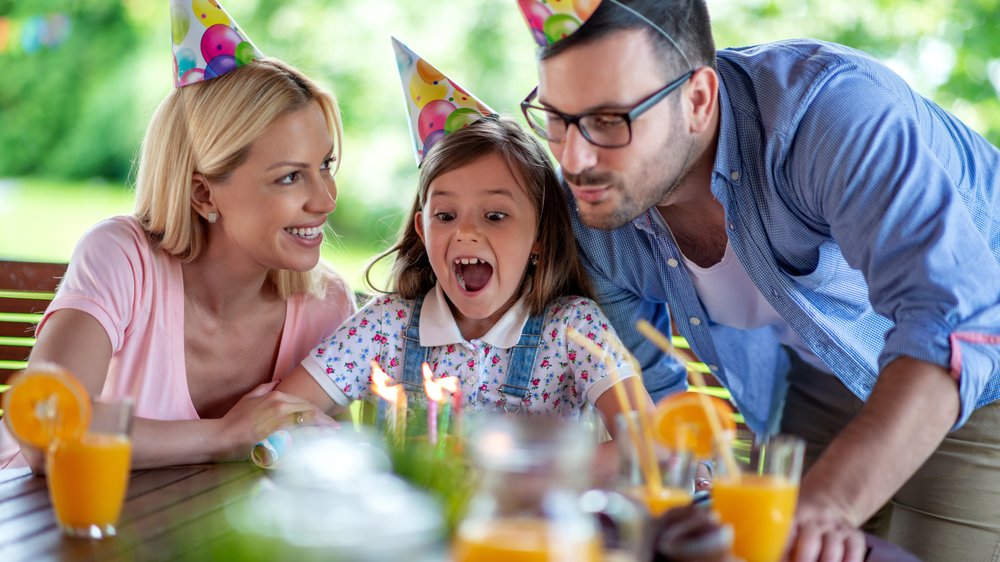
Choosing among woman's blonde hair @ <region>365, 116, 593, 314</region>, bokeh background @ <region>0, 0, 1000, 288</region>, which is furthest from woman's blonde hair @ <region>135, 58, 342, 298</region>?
Result: bokeh background @ <region>0, 0, 1000, 288</region>

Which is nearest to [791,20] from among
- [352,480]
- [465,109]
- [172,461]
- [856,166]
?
[465,109]

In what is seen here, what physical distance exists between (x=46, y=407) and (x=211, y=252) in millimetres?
991

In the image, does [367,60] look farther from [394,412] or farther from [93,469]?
[93,469]

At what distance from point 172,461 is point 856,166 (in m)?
1.30

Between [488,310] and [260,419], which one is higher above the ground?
[488,310]

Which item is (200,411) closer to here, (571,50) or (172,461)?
(172,461)

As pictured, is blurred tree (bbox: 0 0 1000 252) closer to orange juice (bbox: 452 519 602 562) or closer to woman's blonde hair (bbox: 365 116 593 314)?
woman's blonde hair (bbox: 365 116 593 314)

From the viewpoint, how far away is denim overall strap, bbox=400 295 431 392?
2277 mm

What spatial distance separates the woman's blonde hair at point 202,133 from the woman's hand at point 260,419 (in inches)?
17.8

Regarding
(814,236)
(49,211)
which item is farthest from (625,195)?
(49,211)

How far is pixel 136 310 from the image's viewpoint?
2211 mm

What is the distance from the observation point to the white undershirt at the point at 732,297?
2193 millimetres

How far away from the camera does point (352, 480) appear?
1027 millimetres

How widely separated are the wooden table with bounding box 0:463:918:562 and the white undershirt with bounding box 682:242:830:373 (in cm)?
75
